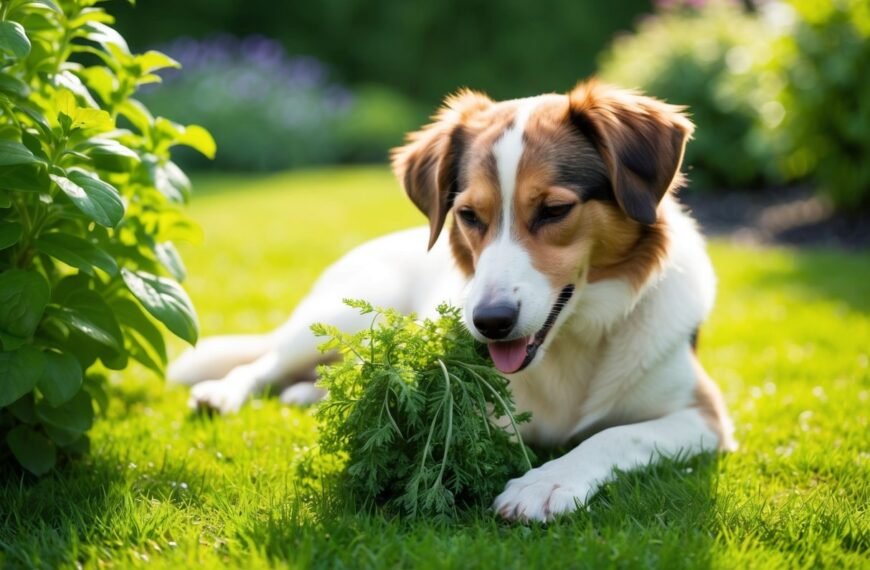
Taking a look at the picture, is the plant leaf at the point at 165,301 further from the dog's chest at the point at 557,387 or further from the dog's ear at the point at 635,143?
the dog's ear at the point at 635,143

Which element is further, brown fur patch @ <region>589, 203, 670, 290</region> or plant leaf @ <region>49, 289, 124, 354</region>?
brown fur patch @ <region>589, 203, 670, 290</region>

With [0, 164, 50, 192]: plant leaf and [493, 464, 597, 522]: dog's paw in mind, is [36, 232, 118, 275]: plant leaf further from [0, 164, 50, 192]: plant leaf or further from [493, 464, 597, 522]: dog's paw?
[493, 464, 597, 522]: dog's paw

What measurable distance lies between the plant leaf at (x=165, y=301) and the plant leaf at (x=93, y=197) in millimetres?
441

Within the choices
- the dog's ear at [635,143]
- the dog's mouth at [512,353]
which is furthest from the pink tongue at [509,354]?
the dog's ear at [635,143]

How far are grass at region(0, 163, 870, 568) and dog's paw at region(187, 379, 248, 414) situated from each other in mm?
79

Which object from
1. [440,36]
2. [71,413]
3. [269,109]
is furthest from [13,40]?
[440,36]

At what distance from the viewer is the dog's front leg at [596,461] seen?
9.75 ft

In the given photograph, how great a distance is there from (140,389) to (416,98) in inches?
697

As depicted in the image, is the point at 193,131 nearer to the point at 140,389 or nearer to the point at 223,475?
the point at 223,475

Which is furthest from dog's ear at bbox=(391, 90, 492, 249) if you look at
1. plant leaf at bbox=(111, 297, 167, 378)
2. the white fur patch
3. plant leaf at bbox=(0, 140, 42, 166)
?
plant leaf at bbox=(0, 140, 42, 166)

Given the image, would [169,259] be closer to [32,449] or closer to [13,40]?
[32,449]

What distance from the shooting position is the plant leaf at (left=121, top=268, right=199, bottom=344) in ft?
10.7

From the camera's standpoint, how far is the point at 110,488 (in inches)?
126

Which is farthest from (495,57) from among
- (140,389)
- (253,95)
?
(140,389)
